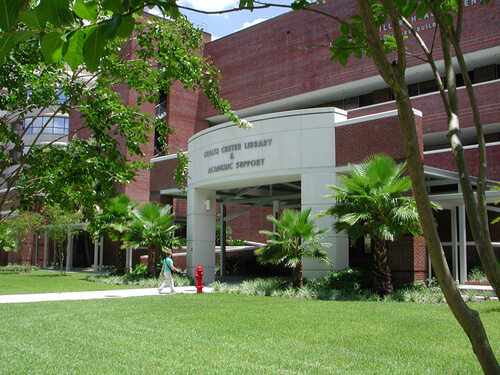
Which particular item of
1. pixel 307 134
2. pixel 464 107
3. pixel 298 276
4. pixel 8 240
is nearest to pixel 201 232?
pixel 307 134

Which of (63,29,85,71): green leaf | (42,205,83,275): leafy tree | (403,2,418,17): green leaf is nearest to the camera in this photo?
(63,29,85,71): green leaf

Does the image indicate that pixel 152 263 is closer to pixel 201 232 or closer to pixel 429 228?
pixel 201 232

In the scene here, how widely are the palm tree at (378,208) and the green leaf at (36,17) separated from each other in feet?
45.8

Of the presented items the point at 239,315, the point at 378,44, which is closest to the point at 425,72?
the point at 239,315

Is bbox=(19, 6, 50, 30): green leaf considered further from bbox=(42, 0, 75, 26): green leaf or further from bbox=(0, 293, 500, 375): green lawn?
bbox=(0, 293, 500, 375): green lawn

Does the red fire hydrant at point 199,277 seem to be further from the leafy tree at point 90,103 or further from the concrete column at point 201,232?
the leafy tree at point 90,103

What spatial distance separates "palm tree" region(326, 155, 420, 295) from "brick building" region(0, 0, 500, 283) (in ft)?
5.56

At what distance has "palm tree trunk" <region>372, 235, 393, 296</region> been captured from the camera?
1648 centimetres

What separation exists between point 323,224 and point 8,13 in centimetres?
1779

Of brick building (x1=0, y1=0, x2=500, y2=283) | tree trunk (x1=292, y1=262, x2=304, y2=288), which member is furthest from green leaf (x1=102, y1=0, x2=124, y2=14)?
tree trunk (x1=292, y1=262, x2=304, y2=288)

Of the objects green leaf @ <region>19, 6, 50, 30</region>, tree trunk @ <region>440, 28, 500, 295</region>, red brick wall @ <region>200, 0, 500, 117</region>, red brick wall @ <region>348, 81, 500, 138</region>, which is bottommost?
tree trunk @ <region>440, 28, 500, 295</region>

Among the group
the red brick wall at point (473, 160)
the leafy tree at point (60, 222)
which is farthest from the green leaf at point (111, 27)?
the leafy tree at point (60, 222)

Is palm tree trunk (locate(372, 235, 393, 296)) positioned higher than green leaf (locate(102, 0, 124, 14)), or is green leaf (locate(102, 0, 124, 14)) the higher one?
green leaf (locate(102, 0, 124, 14))

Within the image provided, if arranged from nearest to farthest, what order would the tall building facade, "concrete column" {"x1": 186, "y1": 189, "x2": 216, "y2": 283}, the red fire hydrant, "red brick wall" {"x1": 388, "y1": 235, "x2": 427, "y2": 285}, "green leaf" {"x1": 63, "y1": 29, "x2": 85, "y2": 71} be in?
"green leaf" {"x1": 63, "y1": 29, "x2": 85, "y2": 71}
"red brick wall" {"x1": 388, "y1": 235, "x2": 427, "y2": 285}
the red fire hydrant
the tall building facade
"concrete column" {"x1": 186, "y1": 189, "x2": 216, "y2": 283}
